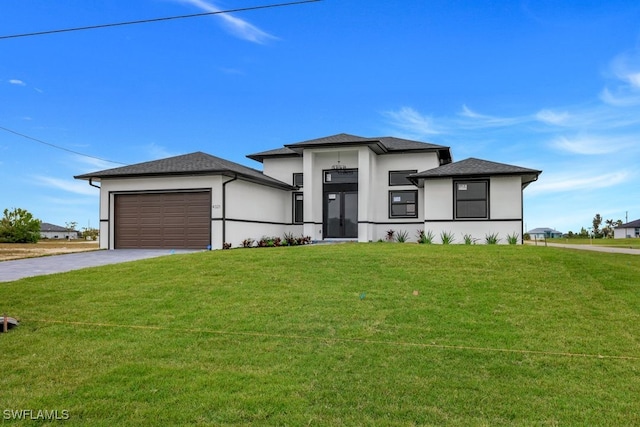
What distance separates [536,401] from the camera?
4.47m

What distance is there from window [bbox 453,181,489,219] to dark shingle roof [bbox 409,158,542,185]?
1.62 feet

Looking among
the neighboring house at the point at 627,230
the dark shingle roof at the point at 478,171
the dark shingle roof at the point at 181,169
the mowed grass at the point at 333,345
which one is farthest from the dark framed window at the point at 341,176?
the neighboring house at the point at 627,230

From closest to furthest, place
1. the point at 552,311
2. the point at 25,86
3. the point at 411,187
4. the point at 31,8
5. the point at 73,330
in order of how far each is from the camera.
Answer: the point at 73,330 < the point at 552,311 < the point at 31,8 < the point at 25,86 < the point at 411,187

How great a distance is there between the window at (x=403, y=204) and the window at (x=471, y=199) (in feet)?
9.07

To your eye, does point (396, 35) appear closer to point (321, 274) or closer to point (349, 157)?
point (349, 157)

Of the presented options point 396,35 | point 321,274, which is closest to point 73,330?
point 321,274

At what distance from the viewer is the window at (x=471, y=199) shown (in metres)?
19.1

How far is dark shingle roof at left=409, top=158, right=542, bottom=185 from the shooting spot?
18.5 metres

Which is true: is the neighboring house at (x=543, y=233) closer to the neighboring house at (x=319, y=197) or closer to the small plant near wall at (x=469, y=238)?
the neighboring house at (x=319, y=197)

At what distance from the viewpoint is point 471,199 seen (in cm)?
1916

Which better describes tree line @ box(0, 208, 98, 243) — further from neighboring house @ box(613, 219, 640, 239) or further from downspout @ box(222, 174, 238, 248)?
neighboring house @ box(613, 219, 640, 239)

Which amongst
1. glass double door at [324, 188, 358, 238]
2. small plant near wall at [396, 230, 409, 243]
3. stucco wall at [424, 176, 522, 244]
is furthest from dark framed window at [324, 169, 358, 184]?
stucco wall at [424, 176, 522, 244]

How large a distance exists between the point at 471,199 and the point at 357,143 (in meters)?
5.68

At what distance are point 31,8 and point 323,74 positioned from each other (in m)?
10.3
